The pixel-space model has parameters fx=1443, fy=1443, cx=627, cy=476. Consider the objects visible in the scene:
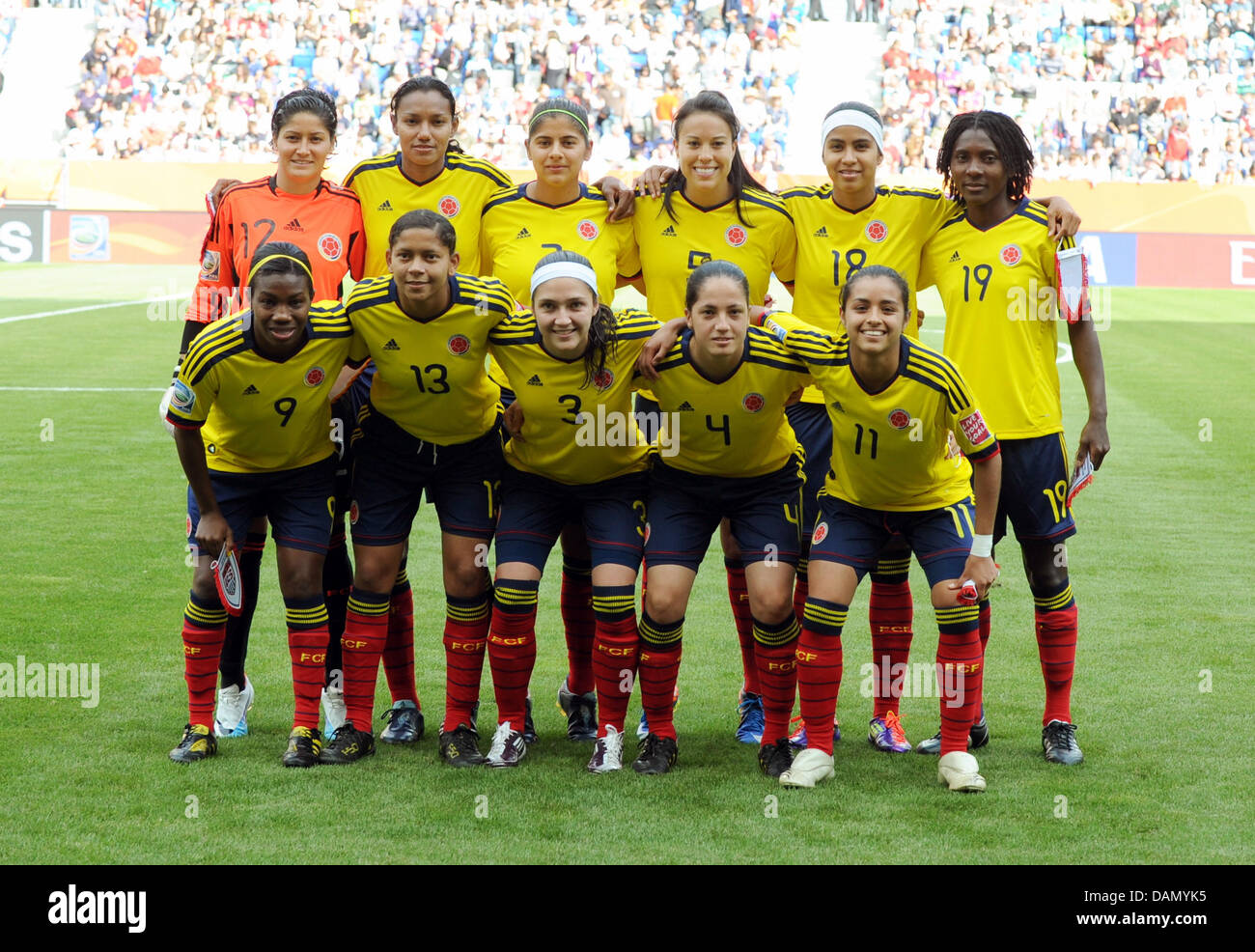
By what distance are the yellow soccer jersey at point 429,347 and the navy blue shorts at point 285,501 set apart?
38cm

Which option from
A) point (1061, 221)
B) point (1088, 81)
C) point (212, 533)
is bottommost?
point (212, 533)

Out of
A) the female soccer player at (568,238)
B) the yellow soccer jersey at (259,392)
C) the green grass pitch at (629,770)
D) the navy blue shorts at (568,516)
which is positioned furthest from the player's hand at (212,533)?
the female soccer player at (568,238)

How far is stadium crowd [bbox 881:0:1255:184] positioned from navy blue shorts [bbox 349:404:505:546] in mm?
23635

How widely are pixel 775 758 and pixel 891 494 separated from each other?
0.98 metres

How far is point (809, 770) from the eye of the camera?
479 centimetres

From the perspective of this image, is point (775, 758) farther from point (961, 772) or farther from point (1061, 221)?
point (1061, 221)

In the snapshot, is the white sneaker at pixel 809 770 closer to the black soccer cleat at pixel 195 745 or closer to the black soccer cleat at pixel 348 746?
the black soccer cleat at pixel 348 746

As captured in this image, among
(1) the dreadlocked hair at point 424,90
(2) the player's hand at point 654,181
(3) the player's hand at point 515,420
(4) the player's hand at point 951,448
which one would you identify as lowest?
(4) the player's hand at point 951,448

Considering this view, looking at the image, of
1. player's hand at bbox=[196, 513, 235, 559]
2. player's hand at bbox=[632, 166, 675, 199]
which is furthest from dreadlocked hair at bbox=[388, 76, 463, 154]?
player's hand at bbox=[196, 513, 235, 559]

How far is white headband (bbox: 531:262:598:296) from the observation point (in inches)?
192

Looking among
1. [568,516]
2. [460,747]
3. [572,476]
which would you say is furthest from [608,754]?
[572,476]

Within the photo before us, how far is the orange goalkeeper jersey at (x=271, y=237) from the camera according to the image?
212 inches

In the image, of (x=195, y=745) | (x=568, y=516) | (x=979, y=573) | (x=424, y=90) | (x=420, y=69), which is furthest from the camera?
(x=420, y=69)

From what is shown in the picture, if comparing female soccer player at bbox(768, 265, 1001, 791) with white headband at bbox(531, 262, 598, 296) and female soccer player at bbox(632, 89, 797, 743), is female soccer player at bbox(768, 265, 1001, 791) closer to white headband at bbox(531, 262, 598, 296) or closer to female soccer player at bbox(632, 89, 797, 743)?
female soccer player at bbox(632, 89, 797, 743)
